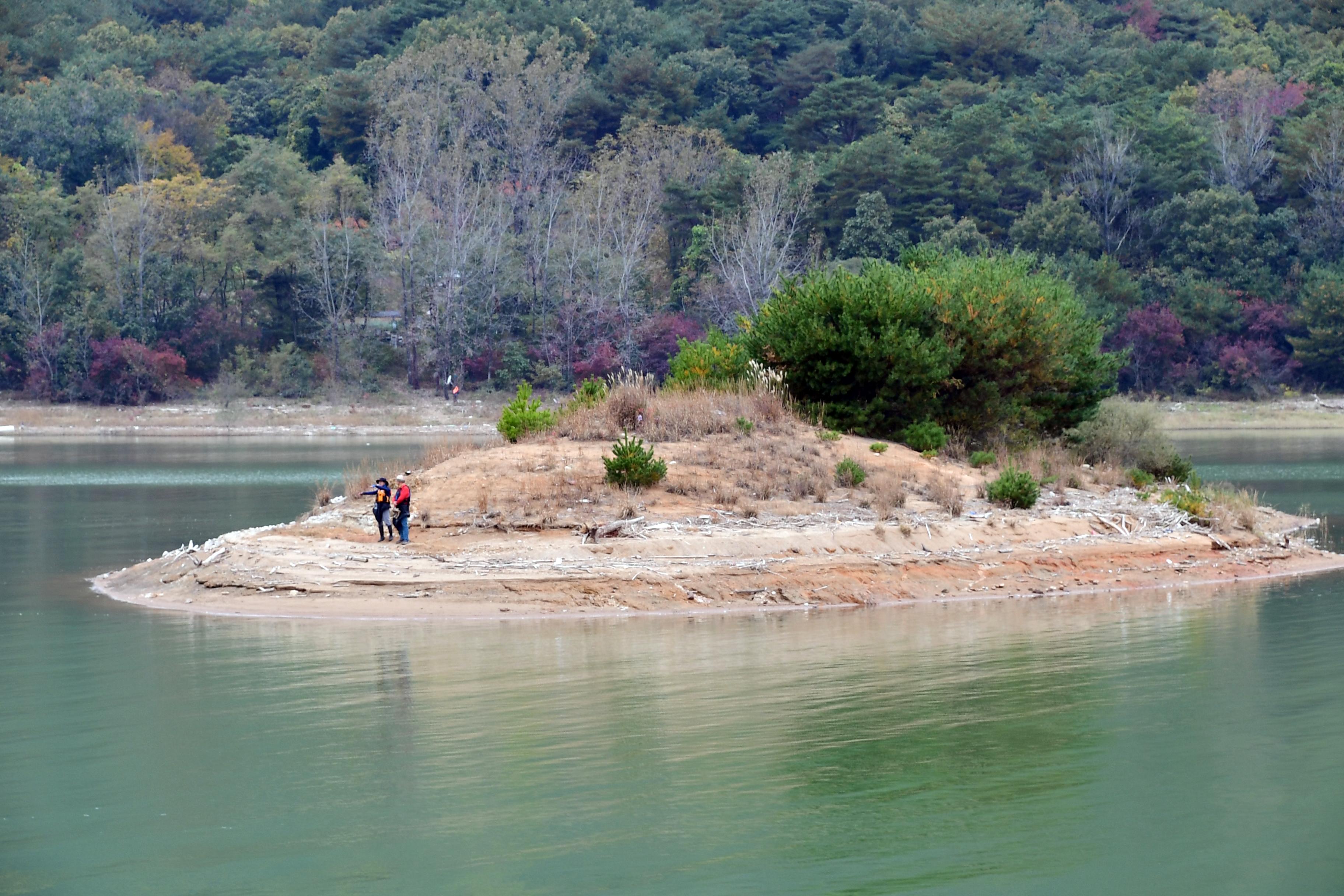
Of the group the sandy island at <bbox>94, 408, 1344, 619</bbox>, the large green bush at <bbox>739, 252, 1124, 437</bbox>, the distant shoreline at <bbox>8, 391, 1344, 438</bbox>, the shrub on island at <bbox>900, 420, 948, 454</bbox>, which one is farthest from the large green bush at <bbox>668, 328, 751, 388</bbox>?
the distant shoreline at <bbox>8, 391, 1344, 438</bbox>

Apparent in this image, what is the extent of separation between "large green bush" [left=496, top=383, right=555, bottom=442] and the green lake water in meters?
8.57

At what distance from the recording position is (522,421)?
30672 millimetres

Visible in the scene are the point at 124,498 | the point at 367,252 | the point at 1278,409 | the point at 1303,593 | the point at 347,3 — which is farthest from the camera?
the point at 347,3

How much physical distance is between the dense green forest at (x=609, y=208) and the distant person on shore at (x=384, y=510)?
57.6 metres

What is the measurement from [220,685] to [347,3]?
134 meters

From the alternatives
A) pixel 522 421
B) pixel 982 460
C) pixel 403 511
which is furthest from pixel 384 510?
pixel 982 460

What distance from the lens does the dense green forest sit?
290 ft

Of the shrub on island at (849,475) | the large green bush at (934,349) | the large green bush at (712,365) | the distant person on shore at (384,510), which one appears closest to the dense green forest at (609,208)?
the large green bush at (934,349)

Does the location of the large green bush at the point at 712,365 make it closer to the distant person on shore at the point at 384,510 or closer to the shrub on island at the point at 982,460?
the shrub on island at the point at 982,460

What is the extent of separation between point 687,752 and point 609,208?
273 feet

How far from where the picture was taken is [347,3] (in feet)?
470

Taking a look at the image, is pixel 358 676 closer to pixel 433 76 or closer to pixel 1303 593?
pixel 1303 593

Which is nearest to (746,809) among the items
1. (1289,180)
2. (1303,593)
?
(1303,593)

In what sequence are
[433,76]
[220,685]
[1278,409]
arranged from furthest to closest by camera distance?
1. [433,76]
2. [1278,409]
3. [220,685]
